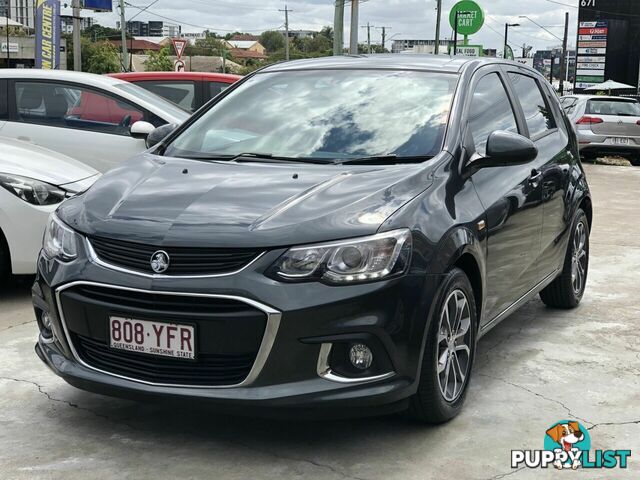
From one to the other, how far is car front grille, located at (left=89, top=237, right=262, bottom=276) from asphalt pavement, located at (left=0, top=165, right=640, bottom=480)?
0.51 meters

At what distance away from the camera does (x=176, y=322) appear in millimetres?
3201

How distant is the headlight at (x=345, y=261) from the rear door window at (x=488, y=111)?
1175mm

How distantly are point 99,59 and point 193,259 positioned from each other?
233ft

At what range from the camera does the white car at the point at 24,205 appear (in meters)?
5.80

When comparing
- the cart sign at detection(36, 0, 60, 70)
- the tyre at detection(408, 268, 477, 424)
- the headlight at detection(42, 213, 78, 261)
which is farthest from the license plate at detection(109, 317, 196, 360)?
the cart sign at detection(36, 0, 60, 70)

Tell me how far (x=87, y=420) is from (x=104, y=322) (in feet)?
2.17

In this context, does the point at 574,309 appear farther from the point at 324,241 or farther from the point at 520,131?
the point at 324,241

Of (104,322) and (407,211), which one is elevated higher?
(407,211)

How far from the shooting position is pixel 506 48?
66750mm

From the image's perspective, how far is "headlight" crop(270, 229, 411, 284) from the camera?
320 cm

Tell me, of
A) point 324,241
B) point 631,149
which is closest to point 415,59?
point 324,241

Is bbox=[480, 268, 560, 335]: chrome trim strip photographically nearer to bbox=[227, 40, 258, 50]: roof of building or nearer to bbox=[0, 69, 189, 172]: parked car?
bbox=[0, 69, 189, 172]: parked car

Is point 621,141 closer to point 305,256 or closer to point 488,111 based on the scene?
point 488,111

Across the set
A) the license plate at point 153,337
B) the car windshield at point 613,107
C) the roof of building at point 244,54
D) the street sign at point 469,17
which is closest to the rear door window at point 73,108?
the license plate at point 153,337
